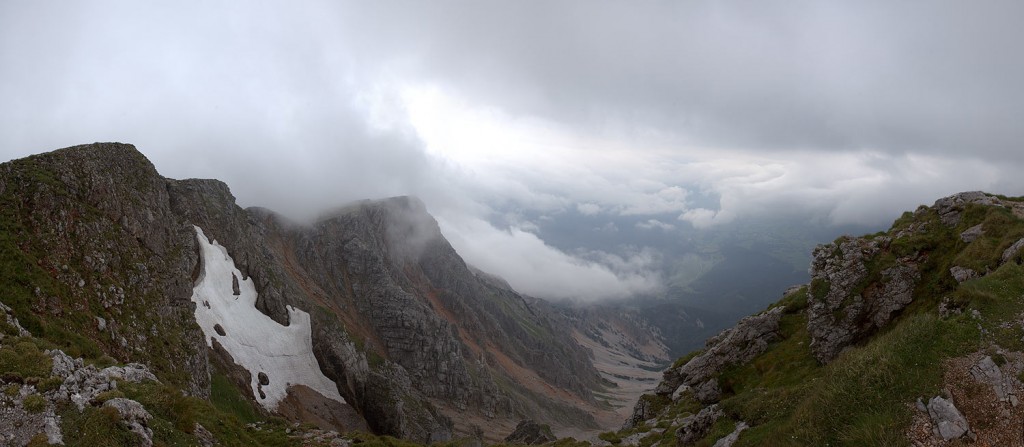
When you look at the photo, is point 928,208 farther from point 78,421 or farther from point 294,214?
point 294,214

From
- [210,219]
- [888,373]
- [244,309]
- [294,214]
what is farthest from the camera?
[294,214]

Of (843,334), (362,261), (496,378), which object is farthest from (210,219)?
(496,378)

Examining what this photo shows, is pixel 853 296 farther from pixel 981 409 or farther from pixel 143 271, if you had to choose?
pixel 143 271

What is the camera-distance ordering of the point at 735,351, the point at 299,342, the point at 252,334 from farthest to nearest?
the point at 299,342
the point at 252,334
the point at 735,351

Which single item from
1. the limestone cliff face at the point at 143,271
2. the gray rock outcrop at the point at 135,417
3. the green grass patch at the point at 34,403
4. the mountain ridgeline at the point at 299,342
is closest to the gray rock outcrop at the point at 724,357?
the mountain ridgeline at the point at 299,342

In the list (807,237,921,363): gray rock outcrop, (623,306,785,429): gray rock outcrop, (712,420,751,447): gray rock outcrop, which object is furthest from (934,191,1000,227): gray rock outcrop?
(712,420,751,447): gray rock outcrop

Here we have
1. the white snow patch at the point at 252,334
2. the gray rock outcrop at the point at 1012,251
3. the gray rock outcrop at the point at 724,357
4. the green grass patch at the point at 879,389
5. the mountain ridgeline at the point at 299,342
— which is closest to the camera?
the green grass patch at the point at 879,389

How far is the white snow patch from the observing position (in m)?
70.8

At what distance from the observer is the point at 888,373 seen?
16.5 m

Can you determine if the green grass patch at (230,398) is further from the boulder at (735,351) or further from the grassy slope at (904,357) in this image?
the grassy slope at (904,357)

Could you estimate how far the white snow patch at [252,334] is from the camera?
70.8 meters

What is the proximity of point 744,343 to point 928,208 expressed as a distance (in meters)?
15.1

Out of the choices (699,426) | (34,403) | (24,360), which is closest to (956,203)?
(699,426)

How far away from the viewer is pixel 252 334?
7762 centimetres
